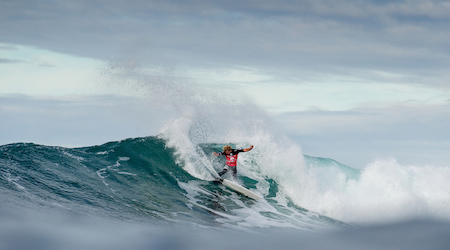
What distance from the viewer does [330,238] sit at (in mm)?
5969

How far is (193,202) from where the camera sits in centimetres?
1079

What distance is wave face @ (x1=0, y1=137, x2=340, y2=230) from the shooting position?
9086 millimetres

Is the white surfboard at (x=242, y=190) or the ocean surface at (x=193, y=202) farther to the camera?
the white surfboard at (x=242, y=190)

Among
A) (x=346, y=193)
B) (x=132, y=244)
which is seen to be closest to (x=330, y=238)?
(x=132, y=244)

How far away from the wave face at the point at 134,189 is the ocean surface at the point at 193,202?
1.3 inches

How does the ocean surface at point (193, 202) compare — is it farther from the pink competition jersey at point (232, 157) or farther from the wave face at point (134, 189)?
the pink competition jersey at point (232, 157)

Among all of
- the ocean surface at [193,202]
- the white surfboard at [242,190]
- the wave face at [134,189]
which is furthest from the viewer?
the white surfboard at [242,190]

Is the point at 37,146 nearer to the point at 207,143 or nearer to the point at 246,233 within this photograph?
the point at 207,143

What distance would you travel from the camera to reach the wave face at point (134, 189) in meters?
9.09

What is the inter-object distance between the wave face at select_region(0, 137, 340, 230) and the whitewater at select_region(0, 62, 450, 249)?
33 millimetres

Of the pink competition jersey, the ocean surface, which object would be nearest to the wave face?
the ocean surface

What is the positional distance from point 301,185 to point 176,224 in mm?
6964

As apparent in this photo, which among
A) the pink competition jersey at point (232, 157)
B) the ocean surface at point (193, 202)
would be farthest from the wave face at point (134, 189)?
the pink competition jersey at point (232, 157)

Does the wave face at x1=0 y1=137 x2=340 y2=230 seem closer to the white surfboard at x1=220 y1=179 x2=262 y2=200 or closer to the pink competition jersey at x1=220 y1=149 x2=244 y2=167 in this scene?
the white surfboard at x1=220 y1=179 x2=262 y2=200
